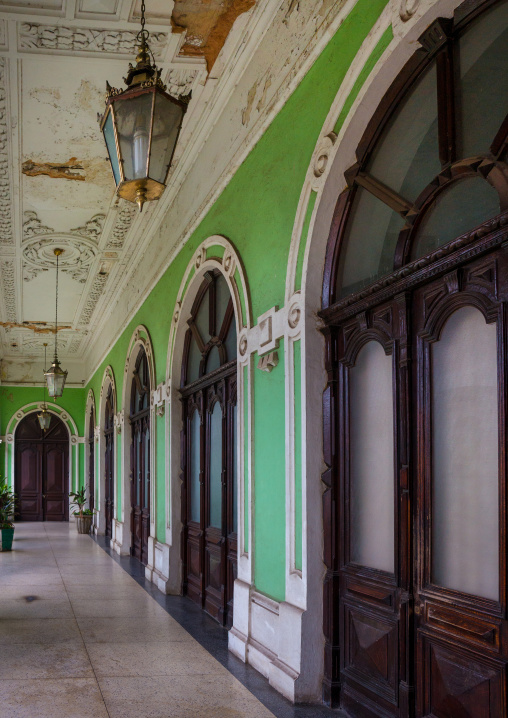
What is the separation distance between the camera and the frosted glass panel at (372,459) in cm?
453

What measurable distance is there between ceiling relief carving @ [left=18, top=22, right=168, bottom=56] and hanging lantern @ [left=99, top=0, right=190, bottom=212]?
2292 millimetres

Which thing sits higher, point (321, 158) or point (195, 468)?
point (321, 158)

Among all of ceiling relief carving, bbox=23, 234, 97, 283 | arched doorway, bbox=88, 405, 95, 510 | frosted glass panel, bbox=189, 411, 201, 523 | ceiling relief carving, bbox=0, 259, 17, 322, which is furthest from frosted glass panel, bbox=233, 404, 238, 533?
arched doorway, bbox=88, 405, 95, 510

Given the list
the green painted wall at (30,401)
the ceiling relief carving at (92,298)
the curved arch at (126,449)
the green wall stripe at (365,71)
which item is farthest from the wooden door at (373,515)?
the green painted wall at (30,401)

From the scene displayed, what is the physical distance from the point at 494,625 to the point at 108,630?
191 inches

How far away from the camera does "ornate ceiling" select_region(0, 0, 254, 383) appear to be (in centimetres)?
622

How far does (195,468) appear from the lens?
9469 mm

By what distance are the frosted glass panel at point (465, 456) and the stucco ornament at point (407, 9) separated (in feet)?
5.27

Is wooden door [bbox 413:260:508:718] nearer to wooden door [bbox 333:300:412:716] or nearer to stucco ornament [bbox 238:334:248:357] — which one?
wooden door [bbox 333:300:412:716]

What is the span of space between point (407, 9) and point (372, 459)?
257 centimetres

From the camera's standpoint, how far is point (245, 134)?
6887 millimetres

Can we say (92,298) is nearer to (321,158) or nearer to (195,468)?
(195,468)

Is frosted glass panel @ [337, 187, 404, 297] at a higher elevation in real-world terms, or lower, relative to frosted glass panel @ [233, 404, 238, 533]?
higher

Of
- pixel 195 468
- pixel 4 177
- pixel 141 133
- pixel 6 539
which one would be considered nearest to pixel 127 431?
pixel 6 539
